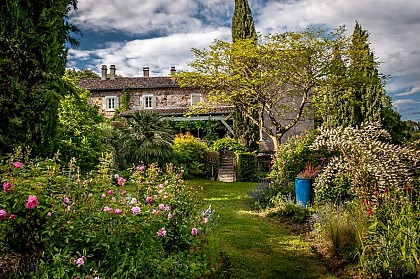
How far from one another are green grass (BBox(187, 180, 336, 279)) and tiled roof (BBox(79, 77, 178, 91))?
20109 mm

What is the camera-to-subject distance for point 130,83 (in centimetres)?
2919

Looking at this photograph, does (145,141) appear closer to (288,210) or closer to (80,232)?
(288,210)

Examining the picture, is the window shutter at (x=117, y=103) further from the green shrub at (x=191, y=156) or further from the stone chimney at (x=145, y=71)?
the green shrub at (x=191, y=156)

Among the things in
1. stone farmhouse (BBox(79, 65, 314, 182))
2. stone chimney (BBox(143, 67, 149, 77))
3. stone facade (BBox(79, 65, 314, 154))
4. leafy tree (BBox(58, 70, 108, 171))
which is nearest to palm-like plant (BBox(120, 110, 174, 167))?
leafy tree (BBox(58, 70, 108, 171))

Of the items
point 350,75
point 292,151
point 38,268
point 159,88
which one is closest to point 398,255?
point 38,268

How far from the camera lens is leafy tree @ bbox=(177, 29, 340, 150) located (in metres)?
13.9

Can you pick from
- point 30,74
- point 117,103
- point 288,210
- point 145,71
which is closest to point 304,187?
point 288,210

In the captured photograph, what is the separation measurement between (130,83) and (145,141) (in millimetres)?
13756

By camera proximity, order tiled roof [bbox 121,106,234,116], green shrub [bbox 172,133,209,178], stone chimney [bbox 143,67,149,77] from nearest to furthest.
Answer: green shrub [bbox 172,133,209,178] < tiled roof [bbox 121,106,234,116] < stone chimney [bbox 143,67,149,77]

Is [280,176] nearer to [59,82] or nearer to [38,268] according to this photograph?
[59,82]

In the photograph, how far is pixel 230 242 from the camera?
21.6 feet

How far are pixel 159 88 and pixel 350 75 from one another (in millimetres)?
16898

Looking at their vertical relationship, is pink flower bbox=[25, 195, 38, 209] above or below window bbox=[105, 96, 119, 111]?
below

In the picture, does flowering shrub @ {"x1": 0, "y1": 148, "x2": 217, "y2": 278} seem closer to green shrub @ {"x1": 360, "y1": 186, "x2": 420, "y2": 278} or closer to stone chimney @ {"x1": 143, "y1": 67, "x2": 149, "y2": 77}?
green shrub @ {"x1": 360, "y1": 186, "x2": 420, "y2": 278}
